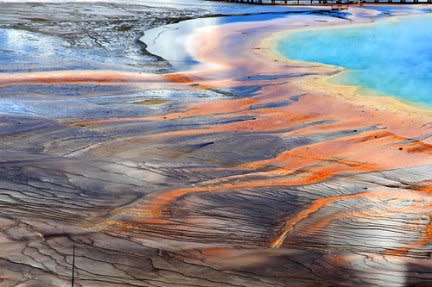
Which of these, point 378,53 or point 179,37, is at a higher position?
point 179,37

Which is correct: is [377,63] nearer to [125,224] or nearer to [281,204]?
[281,204]

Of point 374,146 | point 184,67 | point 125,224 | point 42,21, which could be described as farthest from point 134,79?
point 42,21

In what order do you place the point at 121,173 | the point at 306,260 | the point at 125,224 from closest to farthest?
the point at 306,260
the point at 125,224
the point at 121,173

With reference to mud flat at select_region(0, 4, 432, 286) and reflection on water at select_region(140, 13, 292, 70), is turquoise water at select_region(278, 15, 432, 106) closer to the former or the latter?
mud flat at select_region(0, 4, 432, 286)

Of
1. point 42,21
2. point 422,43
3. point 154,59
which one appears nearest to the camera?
point 154,59

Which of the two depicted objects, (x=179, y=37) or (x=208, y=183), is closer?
(x=208, y=183)

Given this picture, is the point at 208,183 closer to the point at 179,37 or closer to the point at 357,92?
the point at 357,92

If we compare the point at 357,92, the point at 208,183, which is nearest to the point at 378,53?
the point at 357,92
